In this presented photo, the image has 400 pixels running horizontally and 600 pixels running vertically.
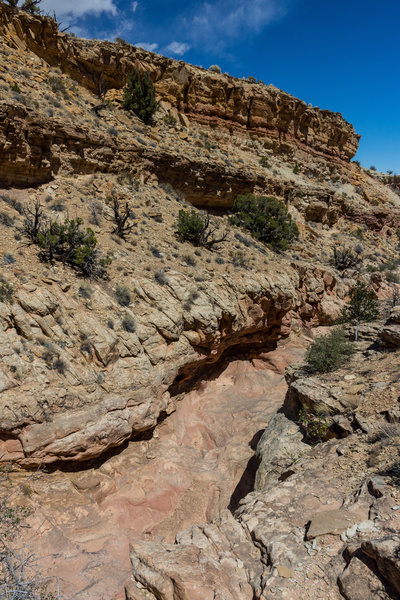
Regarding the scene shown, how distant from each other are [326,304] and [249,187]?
11673mm

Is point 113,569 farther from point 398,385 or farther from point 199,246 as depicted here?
point 199,246

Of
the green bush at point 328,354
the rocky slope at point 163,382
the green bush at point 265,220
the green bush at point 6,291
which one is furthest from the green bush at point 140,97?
the green bush at point 328,354

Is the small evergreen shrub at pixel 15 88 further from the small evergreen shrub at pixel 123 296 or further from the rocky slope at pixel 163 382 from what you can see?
the small evergreen shrub at pixel 123 296

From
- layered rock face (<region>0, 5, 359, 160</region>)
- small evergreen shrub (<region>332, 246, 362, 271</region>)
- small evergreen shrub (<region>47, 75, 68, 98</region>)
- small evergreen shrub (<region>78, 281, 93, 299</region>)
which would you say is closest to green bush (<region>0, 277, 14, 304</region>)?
small evergreen shrub (<region>78, 281, 93, 299</region>)

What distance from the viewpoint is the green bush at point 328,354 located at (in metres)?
11.8

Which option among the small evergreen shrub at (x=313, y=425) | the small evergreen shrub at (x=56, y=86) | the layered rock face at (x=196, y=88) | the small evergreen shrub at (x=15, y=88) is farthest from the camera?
the layered rock face at (x=196, y=88)

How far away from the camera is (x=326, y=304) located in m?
22.9

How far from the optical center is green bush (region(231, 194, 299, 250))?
24047mm

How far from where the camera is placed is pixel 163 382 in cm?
1250

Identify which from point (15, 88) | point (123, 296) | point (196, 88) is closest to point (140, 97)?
point (196, 88)

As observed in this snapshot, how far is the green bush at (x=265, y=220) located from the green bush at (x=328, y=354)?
1226cm

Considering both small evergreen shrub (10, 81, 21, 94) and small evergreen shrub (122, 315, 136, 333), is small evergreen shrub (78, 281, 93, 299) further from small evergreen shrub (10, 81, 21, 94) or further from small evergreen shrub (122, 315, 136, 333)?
small evergreen shrub (10, 81, 21, 94)

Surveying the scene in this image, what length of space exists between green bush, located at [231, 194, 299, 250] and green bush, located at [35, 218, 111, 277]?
44.6 feet

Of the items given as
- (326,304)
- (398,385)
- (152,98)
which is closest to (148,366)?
(398,385)
